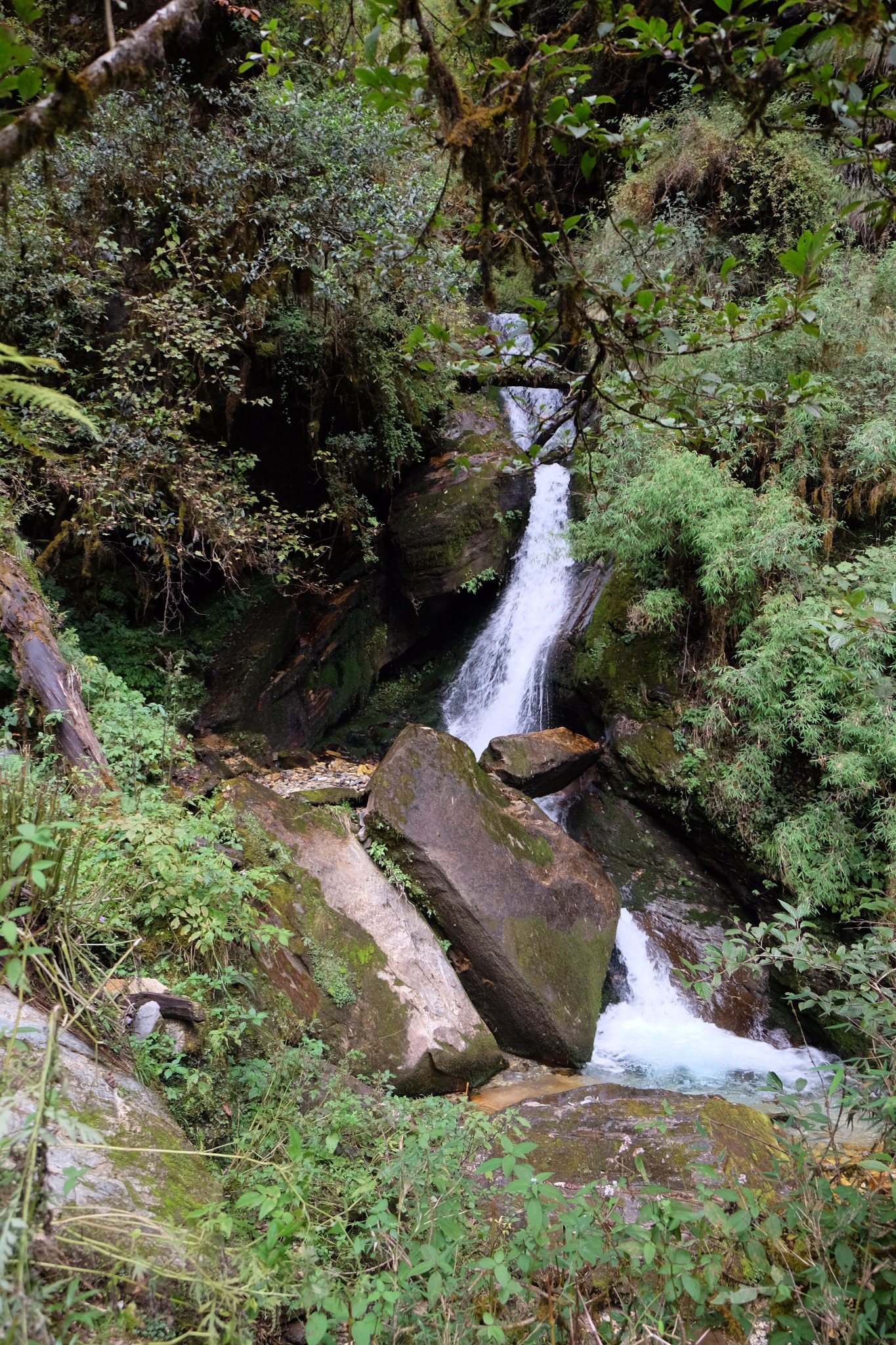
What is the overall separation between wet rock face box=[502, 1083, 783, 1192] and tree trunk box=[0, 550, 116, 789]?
3.29 meters

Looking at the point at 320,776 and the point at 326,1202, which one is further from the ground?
the point at 326,1202

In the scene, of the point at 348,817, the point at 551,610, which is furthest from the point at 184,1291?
the point at 551,610

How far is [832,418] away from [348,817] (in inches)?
222

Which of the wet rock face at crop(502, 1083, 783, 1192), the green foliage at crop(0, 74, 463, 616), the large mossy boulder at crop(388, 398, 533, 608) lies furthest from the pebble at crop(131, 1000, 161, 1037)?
the large mossy boulder at crop(388, 398, 533, 608)

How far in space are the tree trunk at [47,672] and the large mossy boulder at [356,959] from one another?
44.5 inches

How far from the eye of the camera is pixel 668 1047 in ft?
19.0

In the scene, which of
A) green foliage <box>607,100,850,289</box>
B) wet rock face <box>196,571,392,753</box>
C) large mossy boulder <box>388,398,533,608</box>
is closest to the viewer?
wet rock face <box>196,571,392,753</box>

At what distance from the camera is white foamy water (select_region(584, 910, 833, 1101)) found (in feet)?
17.4

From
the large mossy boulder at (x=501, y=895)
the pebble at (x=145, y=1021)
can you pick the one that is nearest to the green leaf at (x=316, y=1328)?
the pebble at (x=145, y=1021)

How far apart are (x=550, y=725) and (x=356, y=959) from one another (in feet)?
16.0

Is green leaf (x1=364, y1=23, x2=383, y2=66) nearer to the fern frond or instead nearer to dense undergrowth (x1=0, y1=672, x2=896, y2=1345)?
the fern frond

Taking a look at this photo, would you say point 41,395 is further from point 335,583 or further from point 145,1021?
point 335,583

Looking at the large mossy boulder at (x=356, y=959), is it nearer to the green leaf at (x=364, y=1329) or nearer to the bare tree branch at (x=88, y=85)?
the green leaf at (x=364, y=1329)

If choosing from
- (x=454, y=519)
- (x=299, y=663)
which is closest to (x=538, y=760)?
(x=299, y=663)
